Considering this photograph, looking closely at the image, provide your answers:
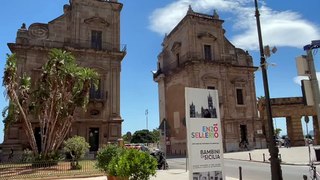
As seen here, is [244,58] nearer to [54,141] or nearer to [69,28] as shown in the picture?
[69,28]

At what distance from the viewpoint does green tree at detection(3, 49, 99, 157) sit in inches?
834

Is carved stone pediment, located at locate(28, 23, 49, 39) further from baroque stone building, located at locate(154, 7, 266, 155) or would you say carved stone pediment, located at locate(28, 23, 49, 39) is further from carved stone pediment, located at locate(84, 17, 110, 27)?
baroque stone building, located at locate(154, 7, 266, 155)

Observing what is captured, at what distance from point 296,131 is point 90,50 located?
2803cm

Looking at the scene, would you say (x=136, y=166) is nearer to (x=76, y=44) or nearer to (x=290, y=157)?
(x=290, y=157)

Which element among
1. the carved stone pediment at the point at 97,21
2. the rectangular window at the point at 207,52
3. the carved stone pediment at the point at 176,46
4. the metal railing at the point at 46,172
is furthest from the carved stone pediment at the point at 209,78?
the metal railing at the point at 46,172

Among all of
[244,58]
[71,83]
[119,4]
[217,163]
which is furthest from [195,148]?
[244,58]

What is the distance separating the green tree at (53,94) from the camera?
2117cm

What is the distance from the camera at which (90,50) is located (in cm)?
3062

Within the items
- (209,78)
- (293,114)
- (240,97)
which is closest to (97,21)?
(209,78)

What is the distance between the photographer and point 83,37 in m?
31.3

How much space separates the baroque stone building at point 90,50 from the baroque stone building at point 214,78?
29.3 feet

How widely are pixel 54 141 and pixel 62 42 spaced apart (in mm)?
12240

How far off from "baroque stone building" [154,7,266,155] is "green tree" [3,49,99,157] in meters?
15.1

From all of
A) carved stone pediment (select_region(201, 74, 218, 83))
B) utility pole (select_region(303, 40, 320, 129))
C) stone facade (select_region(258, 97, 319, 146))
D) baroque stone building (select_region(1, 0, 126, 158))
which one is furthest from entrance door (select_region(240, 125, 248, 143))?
utility pole (select_region(303, 40, 320, 129))
